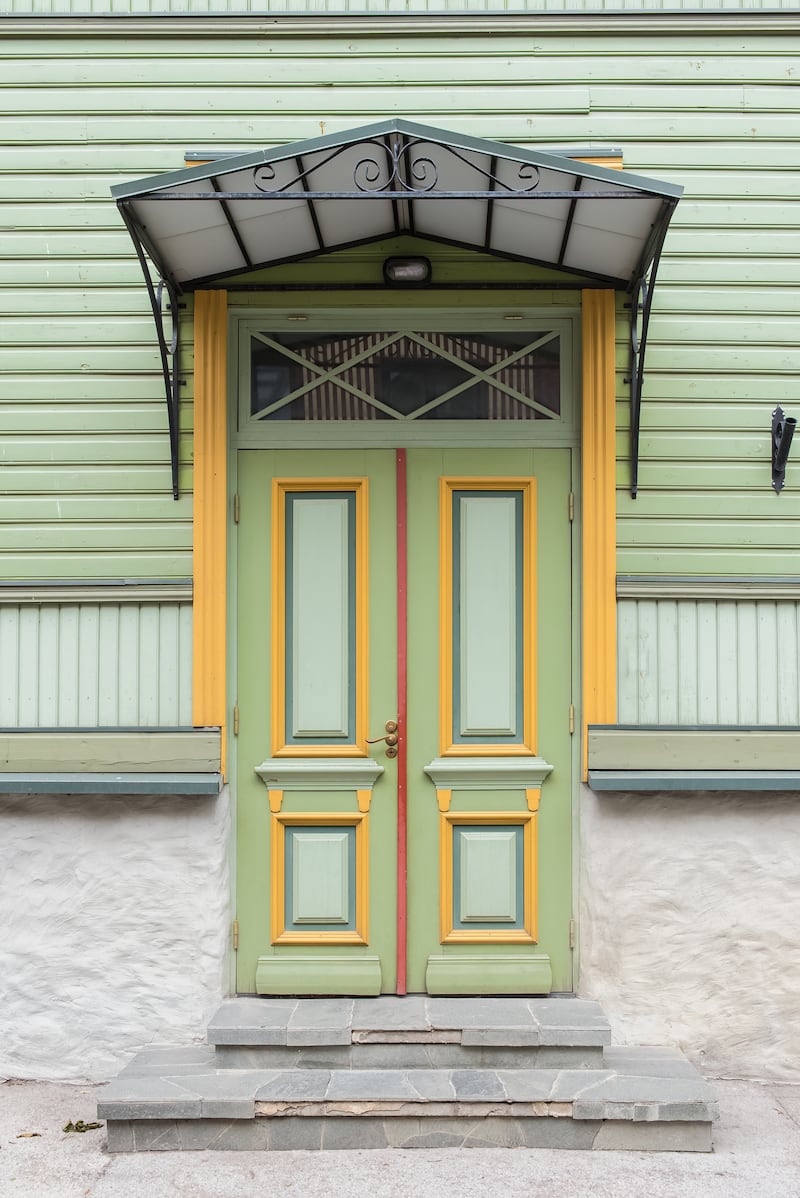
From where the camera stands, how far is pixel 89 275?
4426mm

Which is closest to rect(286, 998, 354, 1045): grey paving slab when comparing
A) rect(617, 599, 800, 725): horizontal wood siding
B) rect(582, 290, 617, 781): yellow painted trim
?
rect(582, 290, 617, 781): yellow painted trim

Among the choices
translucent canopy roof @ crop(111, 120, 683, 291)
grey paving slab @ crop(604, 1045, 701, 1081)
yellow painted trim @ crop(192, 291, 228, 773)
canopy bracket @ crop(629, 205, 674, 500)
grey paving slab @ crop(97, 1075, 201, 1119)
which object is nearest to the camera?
translucent canopy roof @ crop(111, 120, 683, 291)

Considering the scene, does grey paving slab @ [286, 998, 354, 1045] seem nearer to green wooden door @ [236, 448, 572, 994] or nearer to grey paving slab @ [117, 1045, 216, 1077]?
green wooden door @ [236, 448, 572, 994]

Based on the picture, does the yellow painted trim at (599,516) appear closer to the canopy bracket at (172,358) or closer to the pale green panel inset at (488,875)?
the pale green panel inset at (488,875)

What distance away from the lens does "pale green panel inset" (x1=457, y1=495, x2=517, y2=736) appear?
4379 millimetres

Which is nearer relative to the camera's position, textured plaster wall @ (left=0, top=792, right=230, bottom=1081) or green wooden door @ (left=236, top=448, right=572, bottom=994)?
textured plaster wall @ (left=0, top=792, right=230, bottom=1081)

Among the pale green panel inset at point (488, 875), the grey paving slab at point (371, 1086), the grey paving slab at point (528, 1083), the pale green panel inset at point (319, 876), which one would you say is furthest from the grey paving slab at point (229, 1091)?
the pale green panel inset at point (488, 875)

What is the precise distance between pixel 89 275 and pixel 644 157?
8.65 ft

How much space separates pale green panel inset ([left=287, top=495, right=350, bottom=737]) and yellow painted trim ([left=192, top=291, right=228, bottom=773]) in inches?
12.9

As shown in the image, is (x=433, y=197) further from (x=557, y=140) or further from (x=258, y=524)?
(x=258, y=524)

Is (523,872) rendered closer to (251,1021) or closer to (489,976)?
(489,976)

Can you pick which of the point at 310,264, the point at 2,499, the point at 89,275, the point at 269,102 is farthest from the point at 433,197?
the point at 2,499

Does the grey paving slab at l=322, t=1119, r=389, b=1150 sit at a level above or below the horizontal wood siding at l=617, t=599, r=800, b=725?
below

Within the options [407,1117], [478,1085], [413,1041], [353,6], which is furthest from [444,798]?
[353,6]
